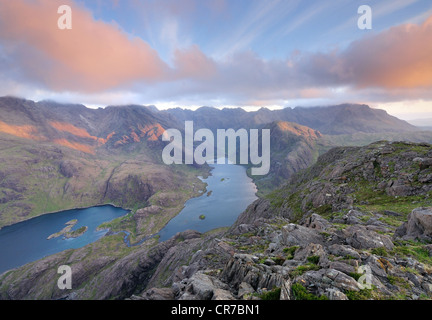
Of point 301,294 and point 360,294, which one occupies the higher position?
point 360,294

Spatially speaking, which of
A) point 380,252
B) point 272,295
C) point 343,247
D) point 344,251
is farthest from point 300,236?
point 272,295

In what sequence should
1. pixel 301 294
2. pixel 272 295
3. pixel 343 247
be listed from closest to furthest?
1. pixel 301 294
2. pixel 272 295
3. pixel 343 247

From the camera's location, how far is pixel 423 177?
111 feet

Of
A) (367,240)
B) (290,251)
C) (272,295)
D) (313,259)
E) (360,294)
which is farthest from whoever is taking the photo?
(290,251)

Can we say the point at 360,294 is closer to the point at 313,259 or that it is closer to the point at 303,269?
the point at 303,269

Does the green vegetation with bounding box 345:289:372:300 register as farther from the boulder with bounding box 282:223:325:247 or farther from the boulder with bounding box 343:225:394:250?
the boulder with bounding box 282:223:325:247

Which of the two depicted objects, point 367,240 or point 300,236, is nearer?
point 367,240

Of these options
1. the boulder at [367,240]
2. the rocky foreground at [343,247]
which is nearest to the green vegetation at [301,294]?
the rocky foreground at [343,247]

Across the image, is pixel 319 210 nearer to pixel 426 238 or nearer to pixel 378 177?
pixel 378 177

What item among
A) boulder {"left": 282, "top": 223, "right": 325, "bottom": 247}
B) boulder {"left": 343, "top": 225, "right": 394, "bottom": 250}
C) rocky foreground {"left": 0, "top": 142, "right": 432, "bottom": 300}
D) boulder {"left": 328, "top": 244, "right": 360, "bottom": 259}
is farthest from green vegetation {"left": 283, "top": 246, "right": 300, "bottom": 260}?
boulder {"left": 343, "top": 225, "right": 394, "bottom": 250}

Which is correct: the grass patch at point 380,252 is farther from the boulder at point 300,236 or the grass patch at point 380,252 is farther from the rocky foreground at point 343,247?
the boulder at point 300,236
